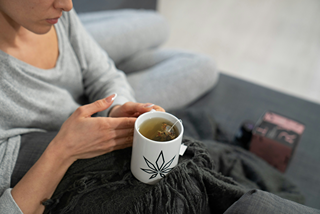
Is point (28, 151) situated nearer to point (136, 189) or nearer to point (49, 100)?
point (49, 100)

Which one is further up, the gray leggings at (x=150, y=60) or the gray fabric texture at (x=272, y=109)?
the gray leggings at (x=150, y=60)

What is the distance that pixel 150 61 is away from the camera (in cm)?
138

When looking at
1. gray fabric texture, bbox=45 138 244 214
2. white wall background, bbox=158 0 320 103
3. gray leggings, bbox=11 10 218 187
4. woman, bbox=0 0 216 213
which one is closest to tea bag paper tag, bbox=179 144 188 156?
gray fabric texture, bbox=45 138 244 214

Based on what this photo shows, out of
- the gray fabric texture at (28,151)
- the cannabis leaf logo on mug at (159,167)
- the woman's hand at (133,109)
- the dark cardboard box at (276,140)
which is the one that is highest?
the woman's hand at (133,109)

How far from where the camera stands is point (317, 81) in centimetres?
231

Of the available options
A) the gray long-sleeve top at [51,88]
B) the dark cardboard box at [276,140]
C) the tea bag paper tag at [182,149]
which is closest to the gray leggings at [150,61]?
the gray long-sleeve top at [51,88]

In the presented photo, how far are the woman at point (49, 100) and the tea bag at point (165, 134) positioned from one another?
87mm

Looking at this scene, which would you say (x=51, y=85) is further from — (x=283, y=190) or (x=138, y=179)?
(x=283, y=190)

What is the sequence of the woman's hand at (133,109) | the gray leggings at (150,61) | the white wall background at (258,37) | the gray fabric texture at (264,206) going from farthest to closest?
1. the white wall background at (258,37)
2. the gray leggings at (150,61)
3. the woman's hand at (133,109)
4. the gray fabric texture at (264,206)

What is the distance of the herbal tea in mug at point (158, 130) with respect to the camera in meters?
0.54

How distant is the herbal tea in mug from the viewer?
537 millimetres

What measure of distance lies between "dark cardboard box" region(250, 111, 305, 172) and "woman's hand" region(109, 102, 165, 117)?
59 cm

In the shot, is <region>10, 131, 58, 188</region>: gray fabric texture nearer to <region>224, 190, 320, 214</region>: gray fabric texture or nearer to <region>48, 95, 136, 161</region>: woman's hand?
<region>48, 95, 136, 161</region>: woman's hand

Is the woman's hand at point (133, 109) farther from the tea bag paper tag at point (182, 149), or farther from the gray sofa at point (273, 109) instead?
the gray sofa at point (273, 109)
